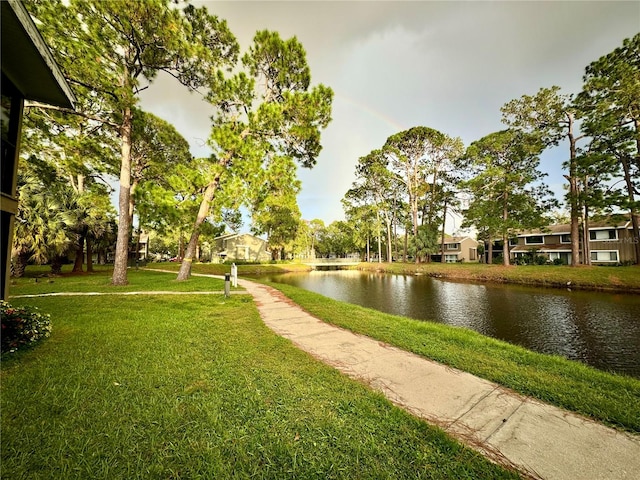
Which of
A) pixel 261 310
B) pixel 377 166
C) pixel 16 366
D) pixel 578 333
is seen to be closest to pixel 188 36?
pixel 261 310

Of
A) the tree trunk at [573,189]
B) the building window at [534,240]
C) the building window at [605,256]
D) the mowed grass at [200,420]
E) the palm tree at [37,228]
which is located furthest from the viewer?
the building window at [534,240]

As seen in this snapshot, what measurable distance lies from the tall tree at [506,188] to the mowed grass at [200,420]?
89.0 feet

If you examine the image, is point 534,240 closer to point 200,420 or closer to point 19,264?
point 200,420

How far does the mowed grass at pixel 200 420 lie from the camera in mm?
1987

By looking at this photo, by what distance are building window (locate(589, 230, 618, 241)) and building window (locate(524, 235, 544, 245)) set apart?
5.36m

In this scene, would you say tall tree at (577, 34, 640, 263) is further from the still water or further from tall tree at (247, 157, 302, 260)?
tall tree at (247, 157, 302, 260)

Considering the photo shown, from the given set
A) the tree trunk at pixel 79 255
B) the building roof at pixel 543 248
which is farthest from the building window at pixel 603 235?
the tree trunk at pixel 79 255

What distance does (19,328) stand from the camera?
4.08m

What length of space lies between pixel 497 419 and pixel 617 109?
2653 cm

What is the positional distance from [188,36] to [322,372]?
14190 mm

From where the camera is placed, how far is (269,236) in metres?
43.6

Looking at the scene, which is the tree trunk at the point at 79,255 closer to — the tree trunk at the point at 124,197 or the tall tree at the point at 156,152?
the tall tree at the point at 156,152

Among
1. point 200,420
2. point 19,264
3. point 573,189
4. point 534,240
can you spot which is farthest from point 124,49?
point 534,240

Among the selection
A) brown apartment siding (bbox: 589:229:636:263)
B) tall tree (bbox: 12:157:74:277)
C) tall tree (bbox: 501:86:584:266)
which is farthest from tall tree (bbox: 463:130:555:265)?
tall tree (bbox: 12:157:74:277)
